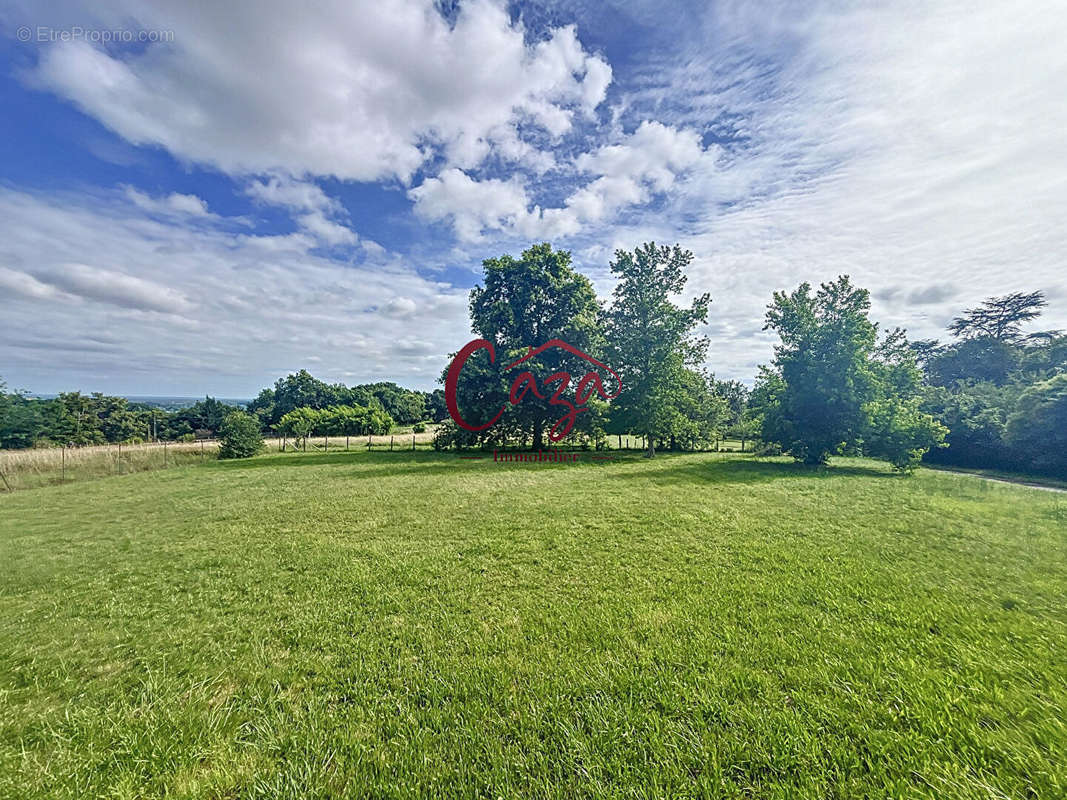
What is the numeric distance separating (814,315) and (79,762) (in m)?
20.5

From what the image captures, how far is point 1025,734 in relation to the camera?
7.06 feet

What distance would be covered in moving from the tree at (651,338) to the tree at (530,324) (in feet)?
6.62

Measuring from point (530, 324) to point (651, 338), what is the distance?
21.7 ft

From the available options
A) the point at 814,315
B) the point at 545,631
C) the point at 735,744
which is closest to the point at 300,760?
the point at 545,631

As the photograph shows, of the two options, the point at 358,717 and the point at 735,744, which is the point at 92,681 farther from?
the point at 735,744

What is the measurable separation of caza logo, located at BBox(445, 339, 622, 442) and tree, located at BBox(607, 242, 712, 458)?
112cm

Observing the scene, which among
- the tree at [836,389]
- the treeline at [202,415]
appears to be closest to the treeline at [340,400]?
the treeline at [202,415]

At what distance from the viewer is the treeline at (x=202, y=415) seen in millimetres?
30422

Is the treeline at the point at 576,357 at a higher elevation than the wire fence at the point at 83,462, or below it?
higher

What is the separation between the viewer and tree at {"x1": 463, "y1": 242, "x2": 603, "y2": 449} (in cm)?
1956

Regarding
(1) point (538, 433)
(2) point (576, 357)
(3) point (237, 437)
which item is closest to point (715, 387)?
(2) point (576, 357)

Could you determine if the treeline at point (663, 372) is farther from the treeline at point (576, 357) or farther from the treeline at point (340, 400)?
the treeline at point (340, 400)

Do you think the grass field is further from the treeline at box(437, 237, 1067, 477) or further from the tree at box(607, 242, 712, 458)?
the tree at box(607, 242, 712, 458)

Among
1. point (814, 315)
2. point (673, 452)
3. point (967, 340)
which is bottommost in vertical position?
point (673, 452)
